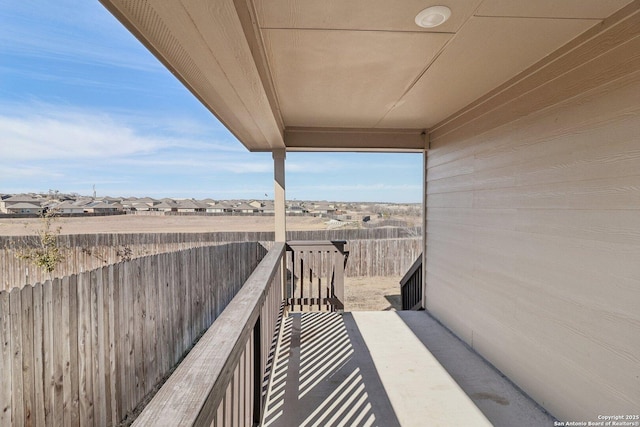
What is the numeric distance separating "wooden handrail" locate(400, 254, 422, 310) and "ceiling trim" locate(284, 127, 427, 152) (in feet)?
5.30

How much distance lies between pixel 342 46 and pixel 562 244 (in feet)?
5.92

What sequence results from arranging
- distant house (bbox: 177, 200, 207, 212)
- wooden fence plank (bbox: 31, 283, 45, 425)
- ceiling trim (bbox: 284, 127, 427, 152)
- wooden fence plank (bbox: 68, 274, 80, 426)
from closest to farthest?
wooden fence plank (bbox: 31, 283, 45, 425)
wooden fence plank (bbox: 68, 274, 80, 426)
ceiling trim (bbox: 284, 127, 427, 152)
distant house (bbox: 177, 200, 207, 212)

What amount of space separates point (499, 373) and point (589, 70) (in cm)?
223

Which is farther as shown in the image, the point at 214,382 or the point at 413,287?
the point at 413,287

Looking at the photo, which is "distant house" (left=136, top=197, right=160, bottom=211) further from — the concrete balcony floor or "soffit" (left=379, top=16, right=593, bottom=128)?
"soffit" (left=379, top=16, right=593, bottom=128)

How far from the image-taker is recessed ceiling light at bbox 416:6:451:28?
54.7 inches

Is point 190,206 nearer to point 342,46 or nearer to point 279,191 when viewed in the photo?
point 279,191

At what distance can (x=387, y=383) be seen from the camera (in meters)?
2.33

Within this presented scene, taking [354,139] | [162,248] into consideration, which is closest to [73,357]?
[354,139]

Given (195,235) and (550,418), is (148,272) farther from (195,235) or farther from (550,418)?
(195,235)

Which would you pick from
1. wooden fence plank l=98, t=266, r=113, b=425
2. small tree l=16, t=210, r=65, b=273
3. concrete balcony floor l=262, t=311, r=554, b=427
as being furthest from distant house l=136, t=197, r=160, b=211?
concrete balcony floor l=262, t=311, r=554, b=427

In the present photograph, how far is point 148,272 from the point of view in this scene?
3271 mm

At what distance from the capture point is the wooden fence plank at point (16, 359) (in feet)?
5.89

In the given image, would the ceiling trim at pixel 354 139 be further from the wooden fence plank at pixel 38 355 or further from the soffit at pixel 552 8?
the wooden fence plank at pixel 38 355
